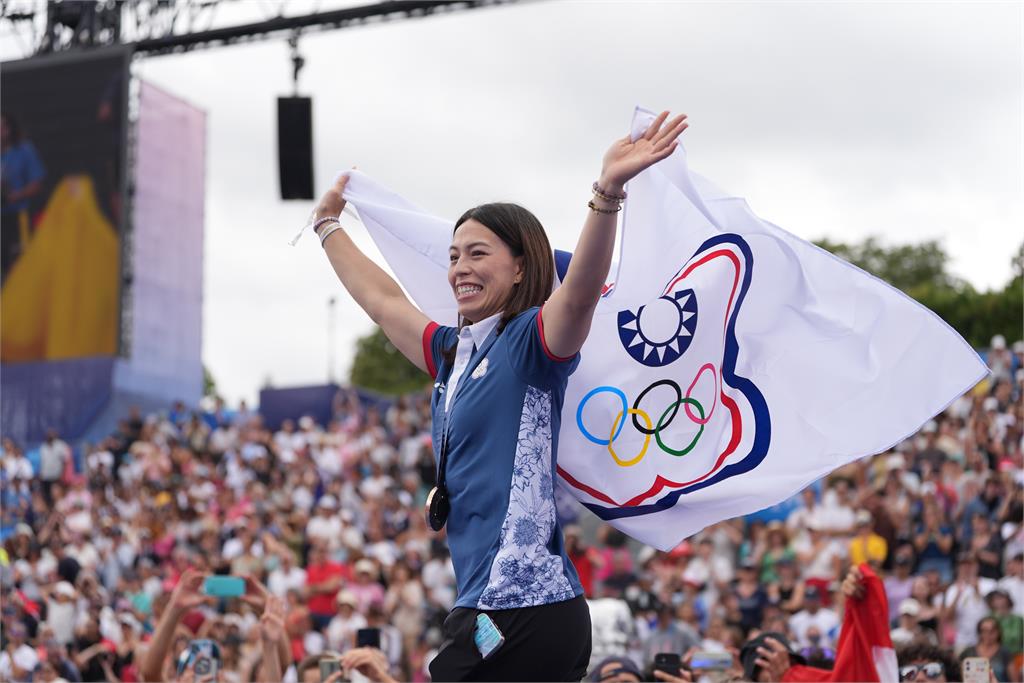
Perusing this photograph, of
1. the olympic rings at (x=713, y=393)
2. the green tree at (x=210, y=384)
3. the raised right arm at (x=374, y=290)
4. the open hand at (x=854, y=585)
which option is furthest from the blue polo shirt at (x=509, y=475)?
the green tree at (x=210, y=384)

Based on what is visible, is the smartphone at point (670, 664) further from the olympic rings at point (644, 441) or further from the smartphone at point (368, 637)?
the olympic rings at point (644, 441)

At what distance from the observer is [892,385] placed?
12.4ft

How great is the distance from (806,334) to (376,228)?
1.34 metres

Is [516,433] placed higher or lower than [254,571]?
higher

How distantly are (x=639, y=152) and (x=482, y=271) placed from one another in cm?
48

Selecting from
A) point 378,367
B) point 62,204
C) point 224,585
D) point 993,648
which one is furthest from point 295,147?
point 378,367

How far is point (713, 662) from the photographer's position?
198 inches

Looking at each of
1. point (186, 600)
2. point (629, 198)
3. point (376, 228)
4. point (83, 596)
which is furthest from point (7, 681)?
point (629, 198)

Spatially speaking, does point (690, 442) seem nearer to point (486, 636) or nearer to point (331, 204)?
point (486, 636)

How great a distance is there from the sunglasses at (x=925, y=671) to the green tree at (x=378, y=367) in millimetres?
49592

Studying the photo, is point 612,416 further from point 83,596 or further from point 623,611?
point 83,596

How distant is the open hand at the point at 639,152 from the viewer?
2873 mm

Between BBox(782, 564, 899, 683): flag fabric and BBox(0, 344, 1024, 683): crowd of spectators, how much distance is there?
997 mm

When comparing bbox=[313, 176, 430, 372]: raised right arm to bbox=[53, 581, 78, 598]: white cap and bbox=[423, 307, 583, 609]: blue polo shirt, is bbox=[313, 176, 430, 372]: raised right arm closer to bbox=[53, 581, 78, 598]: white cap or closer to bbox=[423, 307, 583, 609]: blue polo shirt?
bbox=[423, 307, 583, 609]: blue polo shirt
